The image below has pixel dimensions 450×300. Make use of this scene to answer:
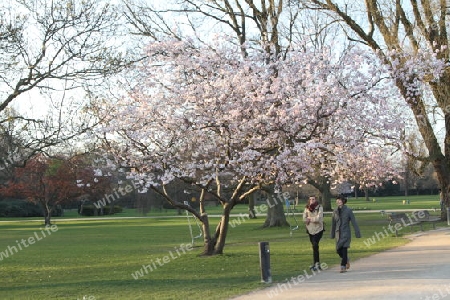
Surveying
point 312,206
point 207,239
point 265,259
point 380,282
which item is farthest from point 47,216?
point 380,282

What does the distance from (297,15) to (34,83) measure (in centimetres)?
1633

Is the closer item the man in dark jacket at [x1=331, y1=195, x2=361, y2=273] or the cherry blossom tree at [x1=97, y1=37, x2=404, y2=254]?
the man in dark jacket at [x1=331, y1=195, x2=361, y2=273]

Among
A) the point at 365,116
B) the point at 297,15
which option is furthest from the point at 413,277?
the point at 297,15

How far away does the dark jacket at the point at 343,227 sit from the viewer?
42.9 ft

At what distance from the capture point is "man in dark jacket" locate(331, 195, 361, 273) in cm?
1308

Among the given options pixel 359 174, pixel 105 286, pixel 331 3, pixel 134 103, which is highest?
pixel 331 3

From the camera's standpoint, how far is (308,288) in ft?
36.3

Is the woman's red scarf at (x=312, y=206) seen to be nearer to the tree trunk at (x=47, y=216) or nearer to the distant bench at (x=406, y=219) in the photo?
the distant bench at (x=406, y=219)

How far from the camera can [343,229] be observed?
43.3 feet

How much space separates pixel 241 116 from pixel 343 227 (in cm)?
430

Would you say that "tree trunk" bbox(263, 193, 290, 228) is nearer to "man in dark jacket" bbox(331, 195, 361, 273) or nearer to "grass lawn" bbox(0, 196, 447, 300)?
"grass lawn" bbox(0, 196, 447, 300)

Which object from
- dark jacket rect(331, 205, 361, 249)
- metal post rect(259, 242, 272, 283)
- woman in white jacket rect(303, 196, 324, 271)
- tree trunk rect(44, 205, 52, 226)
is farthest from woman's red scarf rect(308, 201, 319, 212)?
tree trunk rect(44, 205, 52, 226)

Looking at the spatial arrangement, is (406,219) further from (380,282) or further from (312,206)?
(380,282)

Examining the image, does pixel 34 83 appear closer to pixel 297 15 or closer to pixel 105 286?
pixel 105 286
